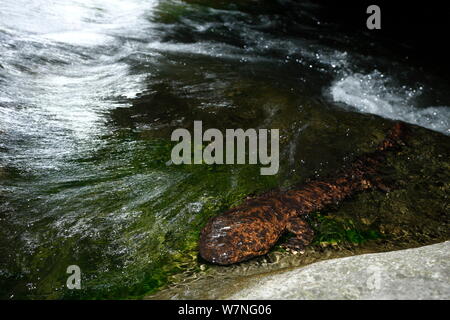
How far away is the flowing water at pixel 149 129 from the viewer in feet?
9.64

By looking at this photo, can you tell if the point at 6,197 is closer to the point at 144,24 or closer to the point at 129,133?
the point at 129,133

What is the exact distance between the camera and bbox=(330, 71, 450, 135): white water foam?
617 cm

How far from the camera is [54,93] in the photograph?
533cm

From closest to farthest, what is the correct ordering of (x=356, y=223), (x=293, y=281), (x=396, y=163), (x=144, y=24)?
(x=293, y=281) < (x=356, y=223) < (x=396, y=163) < (x=144, y=24)

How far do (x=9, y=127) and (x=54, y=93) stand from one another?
1.27m

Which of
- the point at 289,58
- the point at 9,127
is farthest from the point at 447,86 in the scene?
the point at 9,127

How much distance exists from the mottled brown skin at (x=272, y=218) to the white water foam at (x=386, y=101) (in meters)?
2.54

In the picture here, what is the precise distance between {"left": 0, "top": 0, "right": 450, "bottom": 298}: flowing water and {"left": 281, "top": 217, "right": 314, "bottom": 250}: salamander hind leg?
0.19m

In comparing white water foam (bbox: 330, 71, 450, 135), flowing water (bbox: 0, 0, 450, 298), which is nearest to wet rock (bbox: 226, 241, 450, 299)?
flowing water (bbox: 0, 0, 450, 298)

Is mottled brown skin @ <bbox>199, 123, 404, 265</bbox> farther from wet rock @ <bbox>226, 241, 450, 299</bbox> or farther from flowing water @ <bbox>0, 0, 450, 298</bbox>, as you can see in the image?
wet rock @ <bbox>226, 241, 450, 299</bbox>

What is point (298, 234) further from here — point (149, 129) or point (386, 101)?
point (386, 101)

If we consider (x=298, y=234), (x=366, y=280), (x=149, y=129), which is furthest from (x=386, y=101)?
(x=366, y=280)

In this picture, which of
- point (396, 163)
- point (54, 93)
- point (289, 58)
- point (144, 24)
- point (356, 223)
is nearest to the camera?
point (356, 223)

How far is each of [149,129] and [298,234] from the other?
8.76ft
